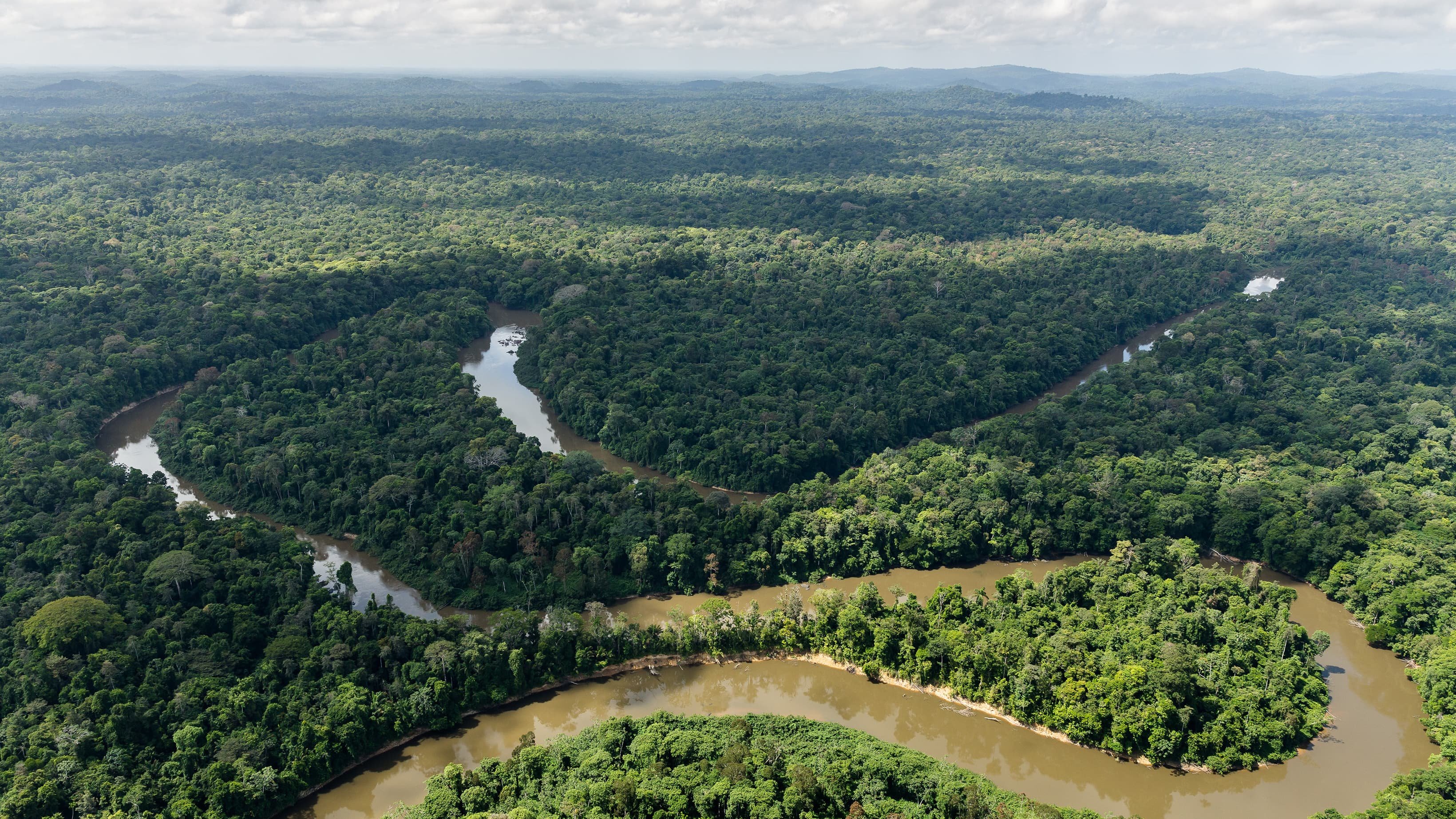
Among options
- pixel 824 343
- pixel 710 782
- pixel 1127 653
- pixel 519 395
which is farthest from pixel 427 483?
pixel 1127 653

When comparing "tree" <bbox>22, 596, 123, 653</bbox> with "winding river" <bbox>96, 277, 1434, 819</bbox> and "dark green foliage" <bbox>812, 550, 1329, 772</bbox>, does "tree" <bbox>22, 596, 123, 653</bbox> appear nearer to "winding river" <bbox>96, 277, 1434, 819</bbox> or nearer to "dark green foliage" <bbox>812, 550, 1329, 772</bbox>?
"winding river" <bbox>96, 277, 1434, 819</bbox>

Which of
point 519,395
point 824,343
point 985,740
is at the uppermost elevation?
point 824,343

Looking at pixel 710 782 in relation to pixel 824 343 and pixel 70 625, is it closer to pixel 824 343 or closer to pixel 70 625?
pixel 70 625

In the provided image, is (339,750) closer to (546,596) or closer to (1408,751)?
(546,596)

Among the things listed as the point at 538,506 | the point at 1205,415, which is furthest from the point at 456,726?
the point at 1205,415

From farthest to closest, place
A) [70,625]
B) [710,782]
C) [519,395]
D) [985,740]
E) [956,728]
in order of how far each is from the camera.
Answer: [519,395], [956,728], [70,625], [985,740], [710,782]

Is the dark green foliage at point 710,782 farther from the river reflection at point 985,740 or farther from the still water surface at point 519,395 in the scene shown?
the still water surface at point 519,395
